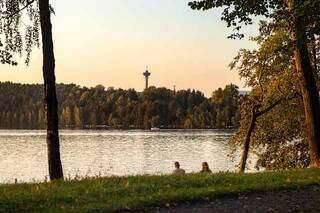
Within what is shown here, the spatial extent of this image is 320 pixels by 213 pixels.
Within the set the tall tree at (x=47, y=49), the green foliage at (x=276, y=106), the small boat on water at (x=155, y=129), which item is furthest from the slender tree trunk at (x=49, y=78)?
the small boat on water at (x=155, y=129)

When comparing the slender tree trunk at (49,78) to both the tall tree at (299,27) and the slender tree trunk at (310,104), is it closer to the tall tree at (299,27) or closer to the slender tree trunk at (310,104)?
the tall tree at (299,27)

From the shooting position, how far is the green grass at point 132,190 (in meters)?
13.0

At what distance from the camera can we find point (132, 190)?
48.4ft

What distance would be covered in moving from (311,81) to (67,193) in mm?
11929

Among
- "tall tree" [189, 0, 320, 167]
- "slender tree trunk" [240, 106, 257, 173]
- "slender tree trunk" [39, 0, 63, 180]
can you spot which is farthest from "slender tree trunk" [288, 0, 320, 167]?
"slender tree trunk" [39, 0, 63, 180]

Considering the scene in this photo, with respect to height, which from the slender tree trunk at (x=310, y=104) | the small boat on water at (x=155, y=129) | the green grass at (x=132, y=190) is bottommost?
the small boat on water at (x=155, y=129)

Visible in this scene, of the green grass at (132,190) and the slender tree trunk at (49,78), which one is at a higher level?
the slender tree trunk at (49,78)

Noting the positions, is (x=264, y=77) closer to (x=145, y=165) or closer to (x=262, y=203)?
(x=262, y=203)

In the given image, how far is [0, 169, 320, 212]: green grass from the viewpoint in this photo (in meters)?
13.0

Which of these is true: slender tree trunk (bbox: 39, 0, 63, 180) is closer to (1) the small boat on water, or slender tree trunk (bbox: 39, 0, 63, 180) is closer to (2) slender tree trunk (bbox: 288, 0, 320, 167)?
(2) slender tree trunk (bbox: 288, 0, 320, 167)

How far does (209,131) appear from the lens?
148875 mm

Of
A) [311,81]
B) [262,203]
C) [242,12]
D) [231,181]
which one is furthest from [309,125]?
[262,203]

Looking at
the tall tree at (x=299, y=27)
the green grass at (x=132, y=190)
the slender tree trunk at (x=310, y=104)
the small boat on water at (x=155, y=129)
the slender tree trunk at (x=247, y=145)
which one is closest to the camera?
the green grass at (x=132, y=190)

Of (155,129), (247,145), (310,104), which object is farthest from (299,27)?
(155,129)
